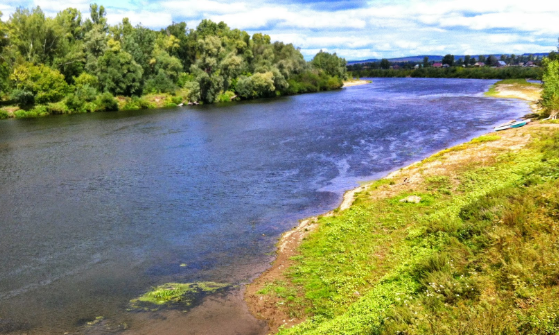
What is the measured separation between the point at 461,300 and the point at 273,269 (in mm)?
9137

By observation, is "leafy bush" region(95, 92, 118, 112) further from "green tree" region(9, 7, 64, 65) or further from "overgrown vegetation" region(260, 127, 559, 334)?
"overgrown vegetation" region(260, 127, 559, 334)

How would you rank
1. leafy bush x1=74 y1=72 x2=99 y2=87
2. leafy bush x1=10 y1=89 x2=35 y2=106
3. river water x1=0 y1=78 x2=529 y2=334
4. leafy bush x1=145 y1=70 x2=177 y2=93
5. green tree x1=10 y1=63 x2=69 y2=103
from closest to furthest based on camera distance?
river water x1=0 y1=78 x2=529 y2=334 → leafy bush x1=10 y1=89 x2=35 y2=106 → green tree x1=10 y1=63 x2=69 y2=103 → leafy bush x1=74 y1=72 x2=99 y2=87 → leafy bush x1=145 y1=70 x2=177 y2=93

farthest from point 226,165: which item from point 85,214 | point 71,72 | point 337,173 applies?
point 71,72

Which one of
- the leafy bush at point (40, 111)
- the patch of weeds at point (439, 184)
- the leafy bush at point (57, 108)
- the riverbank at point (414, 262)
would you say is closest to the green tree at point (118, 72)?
the leafy bush at point (57, 108)

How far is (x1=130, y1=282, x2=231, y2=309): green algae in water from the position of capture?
17016 mm

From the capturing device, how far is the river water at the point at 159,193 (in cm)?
1898

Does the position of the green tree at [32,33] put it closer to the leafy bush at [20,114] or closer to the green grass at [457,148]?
the leafy bush at [20,114]

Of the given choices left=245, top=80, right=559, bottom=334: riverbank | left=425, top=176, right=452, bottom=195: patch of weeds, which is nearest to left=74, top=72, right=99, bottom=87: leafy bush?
left=245, top=80, right=559, bottom=334: riverbank

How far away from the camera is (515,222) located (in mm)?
15203

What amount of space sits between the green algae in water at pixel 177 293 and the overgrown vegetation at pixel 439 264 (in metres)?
2.63

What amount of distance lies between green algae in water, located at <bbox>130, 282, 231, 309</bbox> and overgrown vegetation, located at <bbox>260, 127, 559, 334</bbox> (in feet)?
8.64

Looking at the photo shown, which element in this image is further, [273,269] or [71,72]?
[71,72]

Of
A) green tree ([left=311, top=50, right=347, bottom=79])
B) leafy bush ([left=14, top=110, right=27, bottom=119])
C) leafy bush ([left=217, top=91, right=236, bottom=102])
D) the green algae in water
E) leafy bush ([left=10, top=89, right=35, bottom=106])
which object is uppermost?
green tree ([left=311, top=50, right=347, bottom=79])

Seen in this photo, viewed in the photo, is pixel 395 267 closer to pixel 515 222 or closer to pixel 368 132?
pixel 515 222
